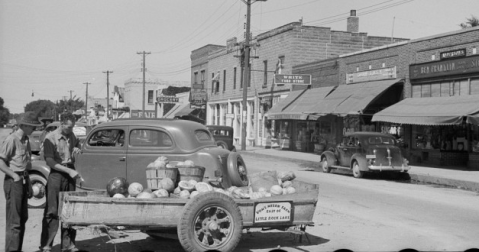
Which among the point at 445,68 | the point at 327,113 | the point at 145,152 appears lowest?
the point at 145,152

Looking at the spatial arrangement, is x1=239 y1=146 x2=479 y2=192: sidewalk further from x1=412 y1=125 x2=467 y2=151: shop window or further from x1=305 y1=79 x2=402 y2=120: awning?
x1=305 y1=79 x2=402 y2=120: awning

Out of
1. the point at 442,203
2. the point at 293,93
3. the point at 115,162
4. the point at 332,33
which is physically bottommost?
the point at 442,203

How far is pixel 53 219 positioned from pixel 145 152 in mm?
2441

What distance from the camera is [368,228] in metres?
9.38

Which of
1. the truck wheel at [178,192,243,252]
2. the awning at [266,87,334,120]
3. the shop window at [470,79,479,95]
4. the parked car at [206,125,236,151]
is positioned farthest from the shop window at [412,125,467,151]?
the truck wheel at [178,192,243,252]

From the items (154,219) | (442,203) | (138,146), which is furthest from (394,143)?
(154,219)

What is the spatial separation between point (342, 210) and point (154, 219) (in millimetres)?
5967

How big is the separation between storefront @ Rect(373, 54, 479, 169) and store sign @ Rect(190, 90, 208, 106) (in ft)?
103

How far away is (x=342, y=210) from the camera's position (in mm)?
11531

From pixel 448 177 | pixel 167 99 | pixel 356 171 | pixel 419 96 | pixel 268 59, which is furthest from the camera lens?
pixel 167 99

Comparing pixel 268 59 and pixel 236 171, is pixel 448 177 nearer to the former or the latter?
pixel 236 171

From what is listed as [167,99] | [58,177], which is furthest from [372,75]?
[167,99]

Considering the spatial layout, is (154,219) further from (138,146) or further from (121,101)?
(121,101)

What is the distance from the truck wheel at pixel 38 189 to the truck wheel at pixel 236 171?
4.24 meters
